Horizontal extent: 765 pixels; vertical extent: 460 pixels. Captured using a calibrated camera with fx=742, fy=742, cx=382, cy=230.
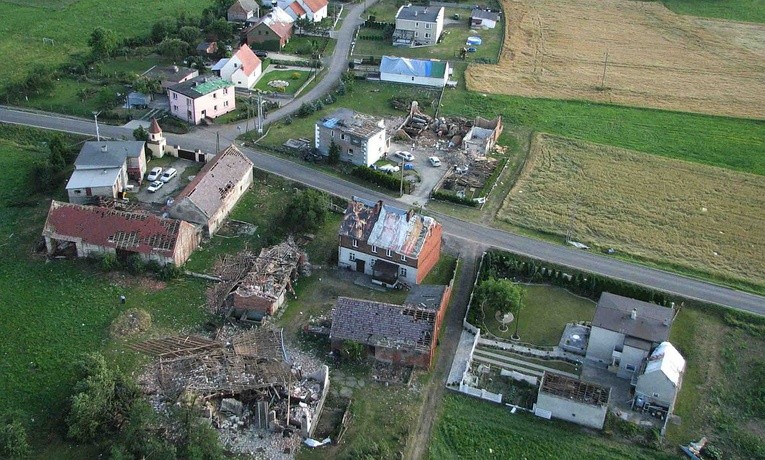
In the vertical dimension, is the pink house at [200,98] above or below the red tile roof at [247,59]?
below

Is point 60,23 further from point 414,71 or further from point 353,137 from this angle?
point 353,137

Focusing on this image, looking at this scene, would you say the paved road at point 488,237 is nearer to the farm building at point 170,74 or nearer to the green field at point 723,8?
the farm building at point 170,74

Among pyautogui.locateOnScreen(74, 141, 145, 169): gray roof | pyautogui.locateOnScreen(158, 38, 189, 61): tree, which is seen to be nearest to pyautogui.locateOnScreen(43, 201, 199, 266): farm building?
pyautogui.locateOnScreen(74, 141, 145, 169): gray roof

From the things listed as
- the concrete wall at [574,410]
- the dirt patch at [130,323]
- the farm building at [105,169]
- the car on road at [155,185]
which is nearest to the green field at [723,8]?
the car on road at [155,185]

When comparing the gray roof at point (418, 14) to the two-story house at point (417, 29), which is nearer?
the two-story house at point (417, 29)

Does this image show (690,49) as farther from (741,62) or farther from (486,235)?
(486,235)

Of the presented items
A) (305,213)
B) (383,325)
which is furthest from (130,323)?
(383,325)
